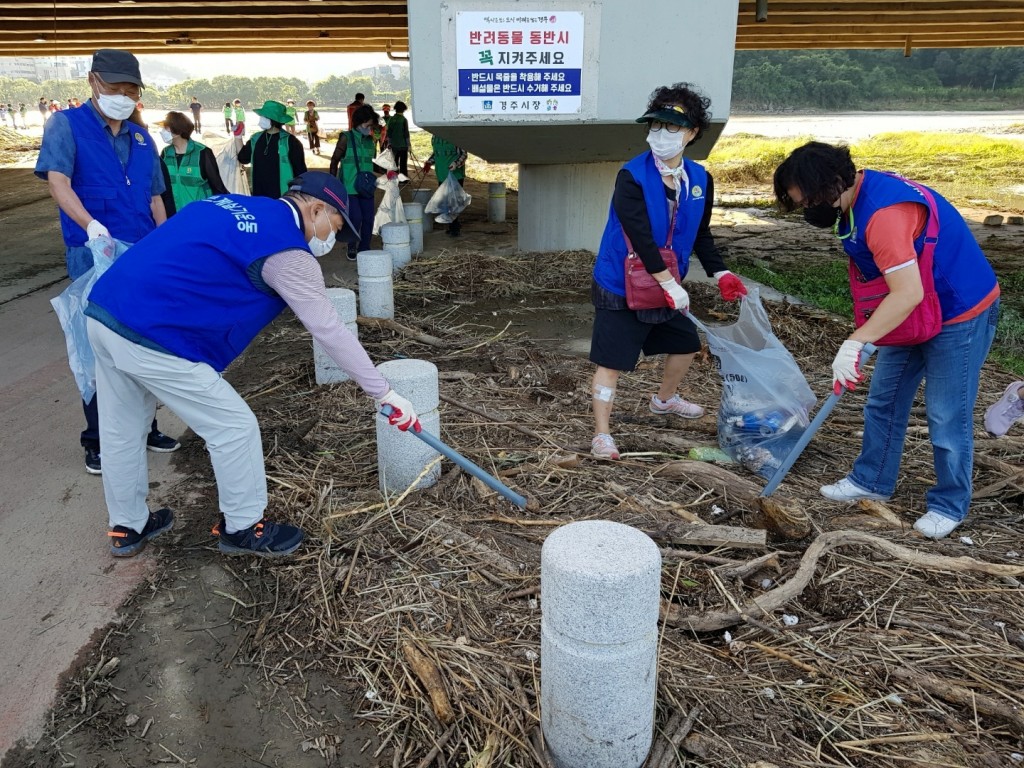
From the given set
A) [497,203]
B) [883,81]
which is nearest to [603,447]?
[497,203]

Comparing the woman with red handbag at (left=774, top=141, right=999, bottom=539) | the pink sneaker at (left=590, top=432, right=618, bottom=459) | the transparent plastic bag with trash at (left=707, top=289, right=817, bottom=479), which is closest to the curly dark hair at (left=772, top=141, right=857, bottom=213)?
the woman with red handbag at (left=774, top=141, right=999, bottom=539)

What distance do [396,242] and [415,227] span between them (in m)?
0.94

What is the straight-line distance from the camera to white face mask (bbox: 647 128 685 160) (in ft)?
11.3

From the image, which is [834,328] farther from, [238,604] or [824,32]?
[824,32]

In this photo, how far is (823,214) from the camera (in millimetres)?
2949

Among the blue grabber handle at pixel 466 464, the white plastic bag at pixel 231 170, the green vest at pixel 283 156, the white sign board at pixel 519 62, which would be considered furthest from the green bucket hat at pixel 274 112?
the blue grabber handle at pixel 466 464

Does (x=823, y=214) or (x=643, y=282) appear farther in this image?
(x=643, y=282)

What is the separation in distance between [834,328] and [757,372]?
2.91 meters

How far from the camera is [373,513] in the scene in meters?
3.40

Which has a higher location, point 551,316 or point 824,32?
point 824,32

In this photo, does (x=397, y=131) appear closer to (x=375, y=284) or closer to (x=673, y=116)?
(x=375, y=284)

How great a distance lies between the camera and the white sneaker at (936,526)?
3.14 metres

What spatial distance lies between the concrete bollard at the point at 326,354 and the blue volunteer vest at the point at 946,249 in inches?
116

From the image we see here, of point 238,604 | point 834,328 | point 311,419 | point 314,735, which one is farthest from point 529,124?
point 314,735
